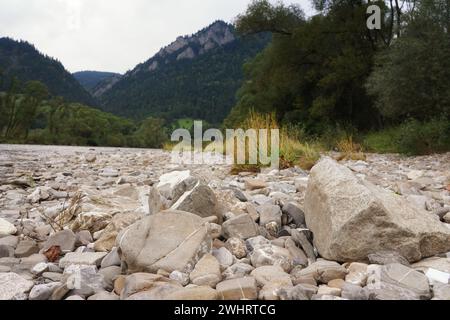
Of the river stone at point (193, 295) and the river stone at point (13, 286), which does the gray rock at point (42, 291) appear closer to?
the river stone at point (13, 286)

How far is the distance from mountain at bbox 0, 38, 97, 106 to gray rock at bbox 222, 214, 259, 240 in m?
82.5

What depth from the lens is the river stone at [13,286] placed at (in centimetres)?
177

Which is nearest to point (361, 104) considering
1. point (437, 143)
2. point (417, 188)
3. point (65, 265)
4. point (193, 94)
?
point (437, 143)

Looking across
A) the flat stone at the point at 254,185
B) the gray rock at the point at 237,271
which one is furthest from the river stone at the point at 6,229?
the flat stone at the point at 254,185

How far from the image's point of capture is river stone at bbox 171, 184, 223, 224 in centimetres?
270

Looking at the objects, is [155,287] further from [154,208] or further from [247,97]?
[247,97]

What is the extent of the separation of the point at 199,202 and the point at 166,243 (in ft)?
2.16

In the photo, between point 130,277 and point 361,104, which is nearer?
point 130,277

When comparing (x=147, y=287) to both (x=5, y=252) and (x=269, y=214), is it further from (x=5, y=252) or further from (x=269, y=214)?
(x=269, y=214)

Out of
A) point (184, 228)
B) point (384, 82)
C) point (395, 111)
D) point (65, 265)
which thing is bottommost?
point (65, 265)

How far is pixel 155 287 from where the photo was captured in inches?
68.1

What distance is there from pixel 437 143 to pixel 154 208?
10141mm

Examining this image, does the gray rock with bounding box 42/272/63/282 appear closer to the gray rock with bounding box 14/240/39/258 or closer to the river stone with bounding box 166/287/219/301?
the gray rock with bounding box 14/240/39/258
